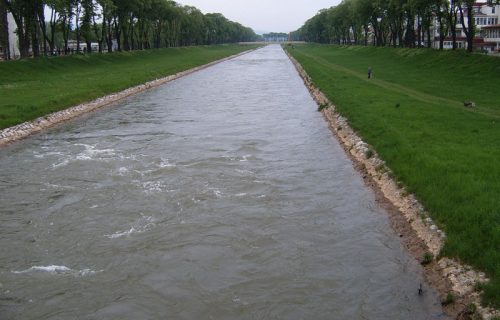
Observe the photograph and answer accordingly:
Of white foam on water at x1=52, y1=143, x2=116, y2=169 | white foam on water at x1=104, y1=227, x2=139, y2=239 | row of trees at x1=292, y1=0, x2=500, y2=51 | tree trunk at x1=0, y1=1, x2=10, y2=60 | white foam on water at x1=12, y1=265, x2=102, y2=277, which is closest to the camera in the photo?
white foam on water at x1=12, y1=265, x2=102, y2=277

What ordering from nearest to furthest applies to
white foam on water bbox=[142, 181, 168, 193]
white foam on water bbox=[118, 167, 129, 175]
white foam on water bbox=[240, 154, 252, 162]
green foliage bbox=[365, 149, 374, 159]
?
white foam on water bbox=[142, 181, 168, 193] < white foam on water bbox=[118, 167, 129, 175] < green foliage bbox=[365, 149, 374, 159] < white foam on water bbox=[240, 154, 252, 162]

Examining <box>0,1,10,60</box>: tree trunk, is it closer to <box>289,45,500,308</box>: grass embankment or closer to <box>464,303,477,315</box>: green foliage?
<box>289,45,500,308</box>: grass embankment

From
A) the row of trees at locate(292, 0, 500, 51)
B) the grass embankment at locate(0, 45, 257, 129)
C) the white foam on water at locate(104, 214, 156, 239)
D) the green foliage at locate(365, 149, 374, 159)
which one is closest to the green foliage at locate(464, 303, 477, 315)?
the white foam on water at locate(104, 214, 156, 239)

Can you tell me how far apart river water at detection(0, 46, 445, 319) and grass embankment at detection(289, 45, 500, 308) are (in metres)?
1.35

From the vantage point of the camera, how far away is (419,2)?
61.9m

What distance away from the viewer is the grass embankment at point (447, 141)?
37.3 ft

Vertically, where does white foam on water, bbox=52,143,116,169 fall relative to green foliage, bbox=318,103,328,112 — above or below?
below

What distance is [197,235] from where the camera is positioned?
43.2 ft

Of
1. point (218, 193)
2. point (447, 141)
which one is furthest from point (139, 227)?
point (447, 141)

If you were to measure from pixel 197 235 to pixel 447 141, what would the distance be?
1120 cm

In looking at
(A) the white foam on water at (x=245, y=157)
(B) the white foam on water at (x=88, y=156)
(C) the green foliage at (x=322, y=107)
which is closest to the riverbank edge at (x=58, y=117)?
(B) the white foam on water at (x=88, y=156)

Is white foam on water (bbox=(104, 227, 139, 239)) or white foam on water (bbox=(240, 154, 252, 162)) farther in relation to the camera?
white foam on water (bbox=(240, 154, 252, 162))

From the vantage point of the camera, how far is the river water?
10.1 m

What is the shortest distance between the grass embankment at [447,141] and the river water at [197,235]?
135 centimetres
